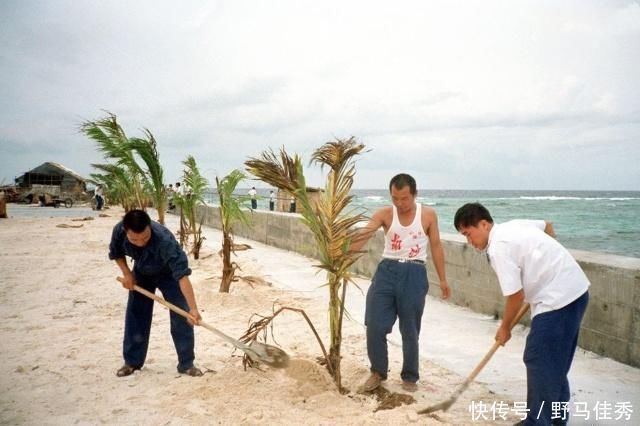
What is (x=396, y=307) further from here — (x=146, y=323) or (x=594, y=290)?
(x=146, y=323)

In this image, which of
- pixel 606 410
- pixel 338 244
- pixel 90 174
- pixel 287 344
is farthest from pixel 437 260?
pixel 90 174

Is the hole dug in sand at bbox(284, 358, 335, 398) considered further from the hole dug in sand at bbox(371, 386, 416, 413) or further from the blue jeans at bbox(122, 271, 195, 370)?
the blue jeans at bbox(122, 271, 195, 370)

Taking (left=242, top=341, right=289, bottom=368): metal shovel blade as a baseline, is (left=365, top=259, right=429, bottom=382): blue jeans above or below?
above

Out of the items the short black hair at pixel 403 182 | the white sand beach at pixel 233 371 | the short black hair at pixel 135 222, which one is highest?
the short black hair at pixel 403 182

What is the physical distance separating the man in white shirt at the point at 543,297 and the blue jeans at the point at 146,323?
2518 mm

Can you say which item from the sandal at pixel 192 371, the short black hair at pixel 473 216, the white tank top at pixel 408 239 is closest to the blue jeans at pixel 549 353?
the short black hair at pixel 473 216

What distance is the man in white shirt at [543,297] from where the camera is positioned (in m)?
2.65

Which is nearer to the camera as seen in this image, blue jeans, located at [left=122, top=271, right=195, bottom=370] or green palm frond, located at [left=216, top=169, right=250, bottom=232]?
blue jeans, located at [left=122, top=271, right=195, bottom=370]

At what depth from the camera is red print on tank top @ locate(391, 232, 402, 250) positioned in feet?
11.6

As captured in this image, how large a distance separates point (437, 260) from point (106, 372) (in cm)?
290

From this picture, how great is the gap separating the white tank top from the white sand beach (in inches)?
16.8

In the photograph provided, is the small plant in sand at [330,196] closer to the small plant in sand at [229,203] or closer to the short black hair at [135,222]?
the short black hair at [135,222]

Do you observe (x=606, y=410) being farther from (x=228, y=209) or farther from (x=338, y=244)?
Answer: (x=228, y=209)

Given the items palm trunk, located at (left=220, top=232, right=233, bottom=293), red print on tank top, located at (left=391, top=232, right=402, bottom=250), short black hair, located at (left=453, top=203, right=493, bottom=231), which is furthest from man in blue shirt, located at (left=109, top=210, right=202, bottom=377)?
palm trunk, located at (left=220, top=232, right=233, bottom=293)
